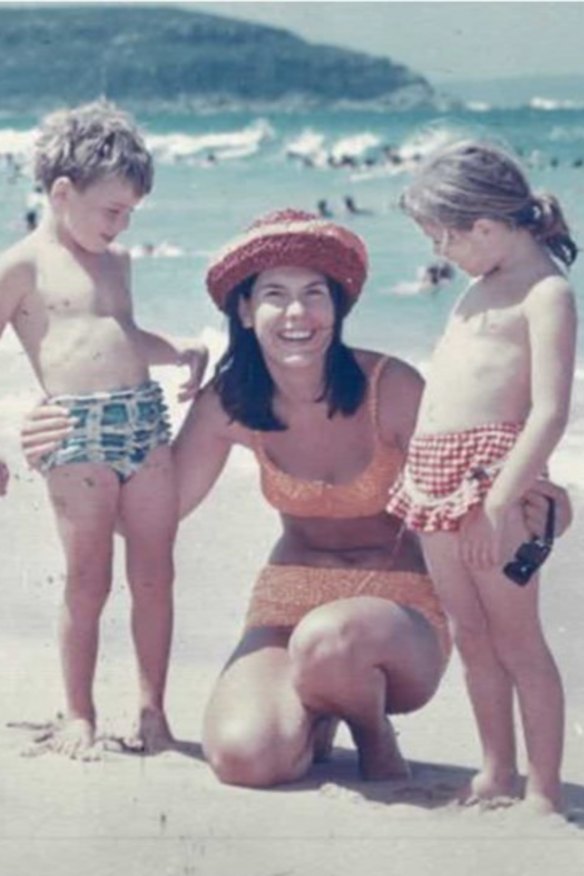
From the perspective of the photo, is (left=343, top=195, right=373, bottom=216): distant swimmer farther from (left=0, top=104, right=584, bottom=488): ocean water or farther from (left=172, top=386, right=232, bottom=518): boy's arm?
(left=172, top=386, right=232, bottom=518): boy's arm

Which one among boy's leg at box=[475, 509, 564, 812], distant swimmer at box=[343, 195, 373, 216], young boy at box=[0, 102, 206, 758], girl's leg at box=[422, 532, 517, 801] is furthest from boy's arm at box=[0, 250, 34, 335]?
distant swimmer at box=[343, 195, 373, 216]

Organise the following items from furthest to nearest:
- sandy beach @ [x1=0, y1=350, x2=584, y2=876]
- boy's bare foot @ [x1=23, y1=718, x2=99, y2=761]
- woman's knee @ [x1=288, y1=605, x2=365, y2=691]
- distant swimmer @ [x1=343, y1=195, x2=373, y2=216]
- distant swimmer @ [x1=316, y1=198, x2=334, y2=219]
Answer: distant swimmer @ [x1=316, y1=198, x2=334, y2=219]
distant swimmer @ [x1=343, y1=195, x2=373, y2=216]
boy's bare foot @ [x1=23, y1=718, x2=99, y2=761]
woman's knee @ [x1=288, y1=605, x2=365, y2=691]
sandy beach @ [x1=0, y1=350, x2=584, y2=876]

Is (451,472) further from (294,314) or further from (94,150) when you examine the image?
(94,150)

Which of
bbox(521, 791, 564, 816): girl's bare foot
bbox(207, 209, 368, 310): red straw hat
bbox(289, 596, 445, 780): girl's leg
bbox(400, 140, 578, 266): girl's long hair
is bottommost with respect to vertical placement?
bbox(521, 791, 564, 816): girl's bare foot

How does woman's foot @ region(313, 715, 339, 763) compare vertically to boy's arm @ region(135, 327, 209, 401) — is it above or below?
below

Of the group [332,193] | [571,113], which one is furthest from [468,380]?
[332,193]

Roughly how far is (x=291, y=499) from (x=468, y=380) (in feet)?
1.75

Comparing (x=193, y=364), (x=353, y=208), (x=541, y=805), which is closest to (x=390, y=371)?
(x=193, y=364)

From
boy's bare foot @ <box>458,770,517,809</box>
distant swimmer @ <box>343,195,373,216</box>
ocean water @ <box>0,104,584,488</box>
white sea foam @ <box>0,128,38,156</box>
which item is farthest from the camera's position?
distant swimmer @ <box>343,195,373,216</box>

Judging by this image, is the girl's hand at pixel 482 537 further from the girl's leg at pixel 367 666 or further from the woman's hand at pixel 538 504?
the girl's leg at pixel 367 666

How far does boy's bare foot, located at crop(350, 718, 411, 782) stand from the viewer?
11.5 feet

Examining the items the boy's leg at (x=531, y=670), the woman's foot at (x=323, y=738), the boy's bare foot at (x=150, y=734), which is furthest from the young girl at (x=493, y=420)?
the boy's bare foot at (x=150, y=734)

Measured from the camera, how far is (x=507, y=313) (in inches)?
124

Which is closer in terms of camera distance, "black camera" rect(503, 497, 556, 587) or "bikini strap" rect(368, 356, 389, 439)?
"black camera" rect(503, 497, 556, 587)
